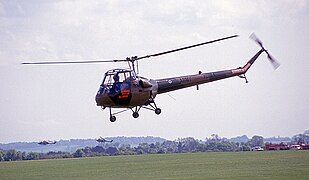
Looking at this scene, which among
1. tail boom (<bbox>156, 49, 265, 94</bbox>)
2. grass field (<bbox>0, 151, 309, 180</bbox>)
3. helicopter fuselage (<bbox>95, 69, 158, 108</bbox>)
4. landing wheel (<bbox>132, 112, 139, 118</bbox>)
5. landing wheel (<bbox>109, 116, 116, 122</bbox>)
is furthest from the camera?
grass field (<bbox>0, 151, 309, 180</bbox>)

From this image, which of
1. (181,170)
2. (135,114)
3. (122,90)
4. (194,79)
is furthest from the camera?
(181,170)

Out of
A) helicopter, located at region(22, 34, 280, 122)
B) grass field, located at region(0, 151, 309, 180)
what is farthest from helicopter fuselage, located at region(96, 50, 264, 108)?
grass field, located at region(0, 151, 309, 180)

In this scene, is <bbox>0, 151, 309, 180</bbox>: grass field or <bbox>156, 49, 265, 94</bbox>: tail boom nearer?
<bbox>156, 49, 265, 94</bbox>: tail boom

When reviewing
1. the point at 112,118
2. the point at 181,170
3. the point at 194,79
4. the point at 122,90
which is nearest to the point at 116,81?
the point at 122,90

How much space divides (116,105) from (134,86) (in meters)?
1.62

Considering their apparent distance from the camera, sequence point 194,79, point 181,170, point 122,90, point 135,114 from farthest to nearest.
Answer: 1. point 181,170
2. point 194,79
3. point 135,114
4. point 122,90

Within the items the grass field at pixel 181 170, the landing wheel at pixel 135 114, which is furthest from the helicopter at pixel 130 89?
the grass field at pixel 181 170

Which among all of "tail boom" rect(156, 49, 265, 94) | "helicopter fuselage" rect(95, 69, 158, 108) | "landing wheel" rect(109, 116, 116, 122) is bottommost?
"landing wheel" rect(109, 116, 116, 122)

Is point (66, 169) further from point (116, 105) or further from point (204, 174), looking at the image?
point (116, 105)

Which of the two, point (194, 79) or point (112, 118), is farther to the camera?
point (194, 79)

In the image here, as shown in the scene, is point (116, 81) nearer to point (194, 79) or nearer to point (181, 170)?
point (194, 79)

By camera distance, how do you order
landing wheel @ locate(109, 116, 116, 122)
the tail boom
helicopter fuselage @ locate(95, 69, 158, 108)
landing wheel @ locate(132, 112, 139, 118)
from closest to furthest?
helicopter fuselage @ locate(95, 69, 158, 108)
landing wheel @ locate(109, 116, 116, 122)
landing wheel @ locate(132, 112, 139, 118)
the tail boom

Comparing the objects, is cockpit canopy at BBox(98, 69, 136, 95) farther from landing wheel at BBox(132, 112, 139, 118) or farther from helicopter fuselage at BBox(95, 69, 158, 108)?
landing wheel at BBox(132, 112, 139, 118)

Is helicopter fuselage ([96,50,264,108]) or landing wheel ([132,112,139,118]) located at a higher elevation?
helicopter fuselage ([96,50,264,108])
